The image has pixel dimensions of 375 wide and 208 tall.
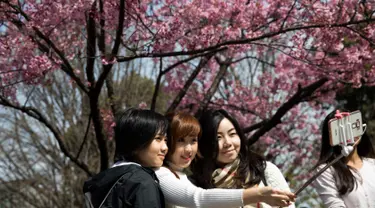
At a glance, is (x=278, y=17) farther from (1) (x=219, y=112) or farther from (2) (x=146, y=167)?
(2) (x=146, y=167)

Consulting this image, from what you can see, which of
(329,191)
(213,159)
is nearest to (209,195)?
(213,159)

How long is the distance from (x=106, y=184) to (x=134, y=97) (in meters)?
9.19

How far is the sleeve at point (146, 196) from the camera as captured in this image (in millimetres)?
2074

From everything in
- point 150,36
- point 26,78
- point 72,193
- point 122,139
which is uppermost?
point 150,36

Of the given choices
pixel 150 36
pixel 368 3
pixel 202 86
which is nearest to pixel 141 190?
pixel 150 36

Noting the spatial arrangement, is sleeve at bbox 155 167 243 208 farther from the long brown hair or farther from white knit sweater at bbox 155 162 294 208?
the long brown hair

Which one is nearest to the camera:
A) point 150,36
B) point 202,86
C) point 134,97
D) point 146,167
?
point 146,167

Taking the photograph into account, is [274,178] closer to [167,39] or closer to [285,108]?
[167,39]

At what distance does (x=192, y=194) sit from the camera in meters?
2.19

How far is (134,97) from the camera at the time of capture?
11.3m

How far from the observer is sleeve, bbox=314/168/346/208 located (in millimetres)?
2936

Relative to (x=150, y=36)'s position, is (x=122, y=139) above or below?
below

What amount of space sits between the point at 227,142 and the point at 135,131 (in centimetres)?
53

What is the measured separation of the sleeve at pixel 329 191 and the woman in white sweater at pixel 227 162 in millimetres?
453
